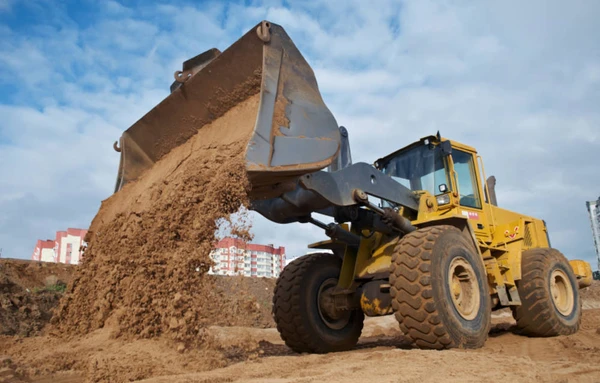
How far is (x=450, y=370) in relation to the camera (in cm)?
322

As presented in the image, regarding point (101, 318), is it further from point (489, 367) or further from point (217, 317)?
point (489, 367)

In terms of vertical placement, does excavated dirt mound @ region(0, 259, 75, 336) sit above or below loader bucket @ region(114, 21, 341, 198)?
below

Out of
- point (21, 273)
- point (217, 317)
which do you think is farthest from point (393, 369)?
point (21, 273)

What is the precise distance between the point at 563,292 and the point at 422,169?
2782mm

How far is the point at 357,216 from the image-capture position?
532 cm

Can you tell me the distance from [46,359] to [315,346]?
3.03m

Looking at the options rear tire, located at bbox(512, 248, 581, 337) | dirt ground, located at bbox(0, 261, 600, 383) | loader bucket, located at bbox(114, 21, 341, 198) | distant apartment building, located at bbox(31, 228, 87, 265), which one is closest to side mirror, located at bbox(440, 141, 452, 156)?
rear tire, located at bbox(512, 248, 581, 337)

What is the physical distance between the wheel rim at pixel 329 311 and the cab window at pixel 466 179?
196cm

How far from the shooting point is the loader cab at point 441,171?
5.95 metres

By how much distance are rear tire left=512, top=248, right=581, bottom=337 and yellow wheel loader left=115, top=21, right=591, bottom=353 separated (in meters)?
0.01

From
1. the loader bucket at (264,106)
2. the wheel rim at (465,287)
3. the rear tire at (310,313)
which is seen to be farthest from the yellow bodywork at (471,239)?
the loader bucket at (264,106)

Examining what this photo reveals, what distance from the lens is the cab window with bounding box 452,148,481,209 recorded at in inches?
242

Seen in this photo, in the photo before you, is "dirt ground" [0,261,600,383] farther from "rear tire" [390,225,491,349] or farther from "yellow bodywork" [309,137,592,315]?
"yellow bodywork" [309,137,592,315]

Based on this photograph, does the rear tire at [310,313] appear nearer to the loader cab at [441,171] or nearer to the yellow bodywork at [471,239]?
the yellow bodywork at [471,239]
